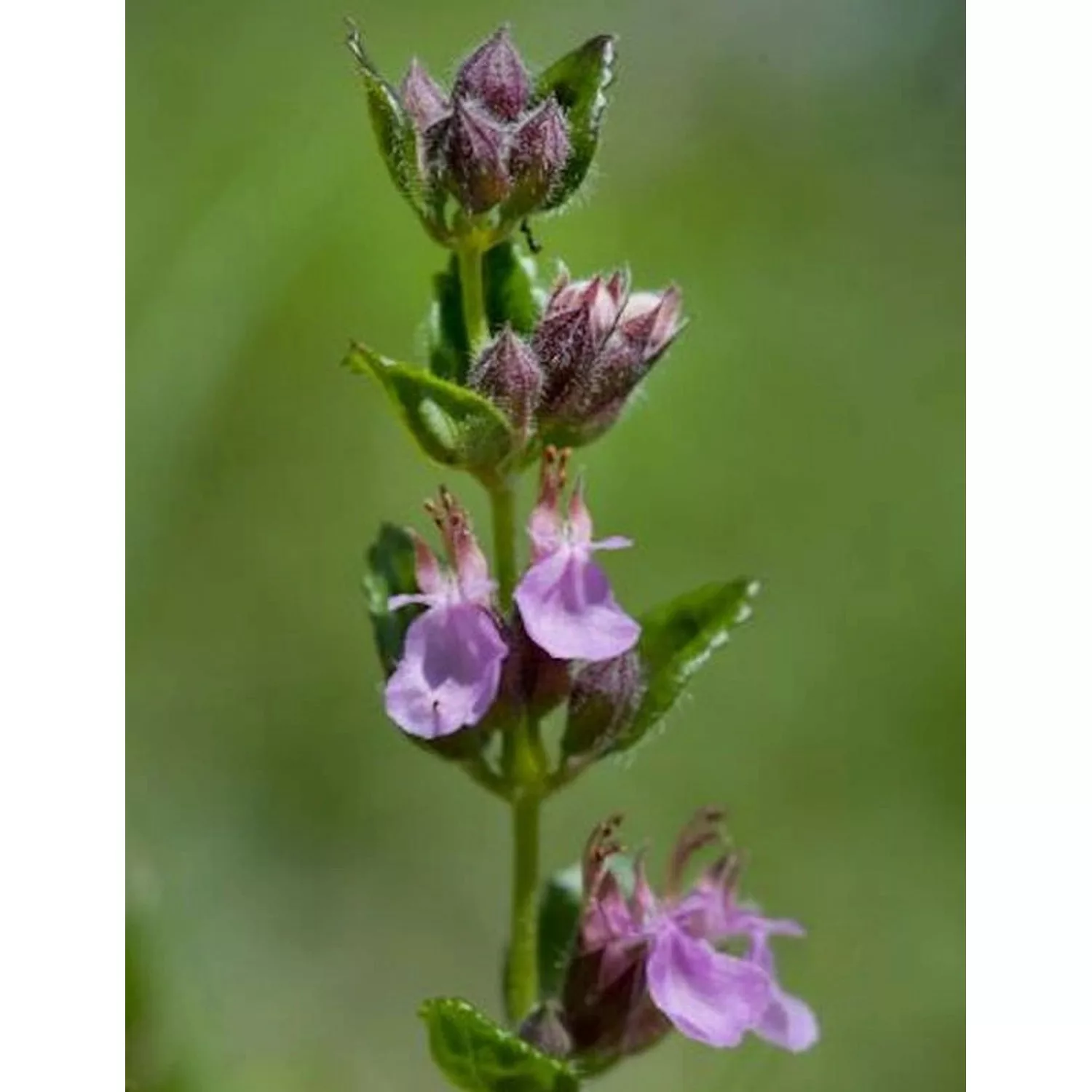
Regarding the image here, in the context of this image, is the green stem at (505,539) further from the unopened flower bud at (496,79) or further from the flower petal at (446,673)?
the unopened flower bud at (496,79)

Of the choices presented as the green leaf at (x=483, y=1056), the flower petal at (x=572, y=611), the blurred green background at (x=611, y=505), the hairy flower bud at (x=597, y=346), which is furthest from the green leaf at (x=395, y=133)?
the blurred green background at (x=611, y=505)

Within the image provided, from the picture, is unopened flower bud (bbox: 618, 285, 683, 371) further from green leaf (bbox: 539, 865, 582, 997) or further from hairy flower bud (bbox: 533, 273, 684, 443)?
green leaf (bbox: 539, 865, 582, 997)

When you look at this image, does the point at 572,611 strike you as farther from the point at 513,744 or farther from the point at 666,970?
the point at 666,970

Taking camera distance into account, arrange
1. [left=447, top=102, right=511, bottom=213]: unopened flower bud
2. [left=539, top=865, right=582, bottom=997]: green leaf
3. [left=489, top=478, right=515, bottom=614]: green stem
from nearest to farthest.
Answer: [left=447, top=102, right=511, bottom=213]: unopened flower bud, [left=489, top=478, right=515, bottom=614]: green stem, [left=539, top=865, right=582, bottom=997]: green leaf

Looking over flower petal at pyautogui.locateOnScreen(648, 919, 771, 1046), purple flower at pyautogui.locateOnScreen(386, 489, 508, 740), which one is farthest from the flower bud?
flower petal at pyautogui.locateOnScreen(648, 919, 771, 1046)

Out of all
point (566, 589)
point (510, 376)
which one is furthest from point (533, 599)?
point (510, 376)
